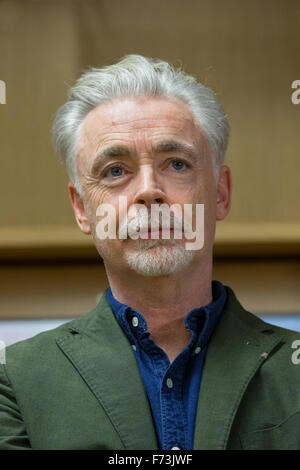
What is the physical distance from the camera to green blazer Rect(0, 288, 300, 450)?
910 mm

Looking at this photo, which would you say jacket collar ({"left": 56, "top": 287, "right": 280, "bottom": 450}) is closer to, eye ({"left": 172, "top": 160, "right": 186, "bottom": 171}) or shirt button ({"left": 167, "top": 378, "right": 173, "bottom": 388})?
shirt button ({"left": 167, "top": 378, "right": 173, "bottom": 388})

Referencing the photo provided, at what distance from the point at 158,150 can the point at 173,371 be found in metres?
0.30

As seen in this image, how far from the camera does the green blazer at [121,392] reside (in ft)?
2.98

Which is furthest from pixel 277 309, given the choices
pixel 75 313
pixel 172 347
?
pixel 172 347

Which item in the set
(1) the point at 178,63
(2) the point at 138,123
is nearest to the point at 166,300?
(2) the point at 138,123

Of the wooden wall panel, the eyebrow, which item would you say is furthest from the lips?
the wooden wall panel

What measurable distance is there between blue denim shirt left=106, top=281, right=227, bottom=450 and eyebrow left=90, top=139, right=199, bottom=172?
8.2 inches

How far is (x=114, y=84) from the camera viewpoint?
1034 millimetres

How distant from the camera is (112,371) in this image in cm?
96

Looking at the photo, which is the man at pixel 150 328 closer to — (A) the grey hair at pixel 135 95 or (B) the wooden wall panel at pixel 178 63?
(A) the grey hair at pixel 135 95

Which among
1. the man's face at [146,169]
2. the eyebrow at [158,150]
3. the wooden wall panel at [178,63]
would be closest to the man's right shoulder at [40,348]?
the man's face at [146,169]

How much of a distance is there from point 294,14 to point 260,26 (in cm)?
8
